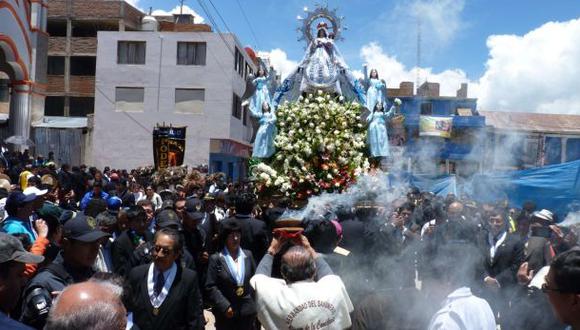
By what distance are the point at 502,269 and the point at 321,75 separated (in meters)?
5.32

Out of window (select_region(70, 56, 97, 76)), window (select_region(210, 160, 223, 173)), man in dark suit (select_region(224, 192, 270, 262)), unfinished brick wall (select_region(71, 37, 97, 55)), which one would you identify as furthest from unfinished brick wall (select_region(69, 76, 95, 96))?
man in dark suit (select_region(224, 192, 270, 262))

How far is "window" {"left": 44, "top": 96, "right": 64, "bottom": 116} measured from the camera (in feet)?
113

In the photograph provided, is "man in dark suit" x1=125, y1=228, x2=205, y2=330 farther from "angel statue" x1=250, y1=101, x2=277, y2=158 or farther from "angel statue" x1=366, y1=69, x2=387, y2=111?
"angel statue" x1=366, y1=69, x2=387, y2=111

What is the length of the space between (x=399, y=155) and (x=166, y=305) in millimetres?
7940

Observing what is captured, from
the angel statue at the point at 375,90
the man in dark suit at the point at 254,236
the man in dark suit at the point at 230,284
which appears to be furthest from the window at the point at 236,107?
the man in dark suit at the point at 230,284

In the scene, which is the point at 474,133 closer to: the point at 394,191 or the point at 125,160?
the point at 394,191

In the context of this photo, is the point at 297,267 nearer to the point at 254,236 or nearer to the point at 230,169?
the point at 254,236

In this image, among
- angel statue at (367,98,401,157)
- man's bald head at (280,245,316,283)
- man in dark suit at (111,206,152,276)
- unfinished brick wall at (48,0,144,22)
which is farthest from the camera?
unfinished brick wall at (48,0,144,22)

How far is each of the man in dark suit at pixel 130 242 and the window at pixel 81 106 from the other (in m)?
30.2

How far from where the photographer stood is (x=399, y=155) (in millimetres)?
11383

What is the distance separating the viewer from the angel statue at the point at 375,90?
1051 cm

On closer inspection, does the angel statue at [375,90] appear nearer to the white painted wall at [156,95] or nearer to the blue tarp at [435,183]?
the blue tarp at [435,183]

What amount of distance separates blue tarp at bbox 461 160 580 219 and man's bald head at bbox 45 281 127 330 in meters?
7.94

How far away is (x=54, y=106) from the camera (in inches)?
1362
